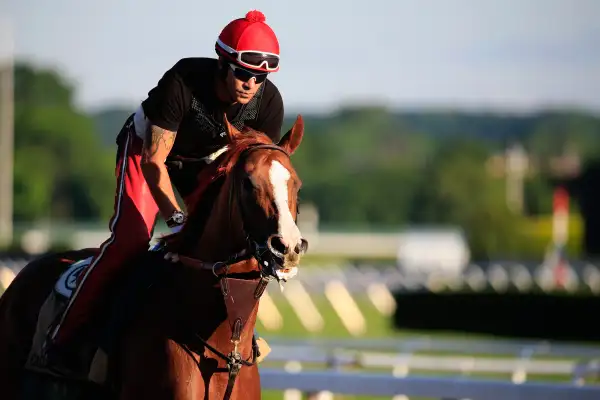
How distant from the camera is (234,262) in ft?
17.1

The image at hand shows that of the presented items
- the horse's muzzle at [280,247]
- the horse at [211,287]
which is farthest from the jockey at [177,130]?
the horse's muzzle at [280,247]

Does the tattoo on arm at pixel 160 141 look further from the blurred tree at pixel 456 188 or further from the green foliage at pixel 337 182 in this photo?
the blurred tree at pixel 456 188

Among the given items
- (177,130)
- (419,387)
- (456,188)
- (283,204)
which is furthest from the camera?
(456,188)

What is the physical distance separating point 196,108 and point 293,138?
1.69ft

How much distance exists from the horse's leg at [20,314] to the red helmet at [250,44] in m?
1.53

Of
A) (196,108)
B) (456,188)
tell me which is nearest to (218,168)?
(196,108)

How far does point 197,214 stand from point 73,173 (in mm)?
80437

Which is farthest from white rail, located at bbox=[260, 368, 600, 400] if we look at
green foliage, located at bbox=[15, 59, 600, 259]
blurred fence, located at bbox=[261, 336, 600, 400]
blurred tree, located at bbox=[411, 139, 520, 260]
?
blurred tree, located at bbox=[411, 139, 520, 260]

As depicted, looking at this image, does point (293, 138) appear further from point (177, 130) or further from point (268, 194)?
point (177, 130)

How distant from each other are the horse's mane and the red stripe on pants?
1.03 ft

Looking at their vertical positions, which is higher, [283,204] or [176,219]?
[283,204]

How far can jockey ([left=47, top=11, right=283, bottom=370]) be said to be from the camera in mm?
5504

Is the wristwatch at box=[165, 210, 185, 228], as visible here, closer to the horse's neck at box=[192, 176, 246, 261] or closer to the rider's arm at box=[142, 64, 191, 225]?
the rider's arm at box=[142, 64, 191, 225]

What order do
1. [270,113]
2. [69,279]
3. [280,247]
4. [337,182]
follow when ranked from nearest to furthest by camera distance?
[280,247] → [270,113] → [69,279] → [337,182]
